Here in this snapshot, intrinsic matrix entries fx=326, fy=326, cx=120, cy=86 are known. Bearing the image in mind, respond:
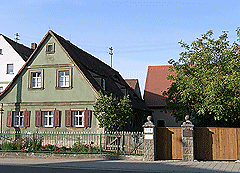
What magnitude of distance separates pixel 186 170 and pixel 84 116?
1114cm

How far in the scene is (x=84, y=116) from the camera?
76.8 ft

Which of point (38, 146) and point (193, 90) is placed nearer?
point (38, 146)

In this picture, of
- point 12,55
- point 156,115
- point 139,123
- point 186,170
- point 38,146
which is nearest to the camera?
point 186,170

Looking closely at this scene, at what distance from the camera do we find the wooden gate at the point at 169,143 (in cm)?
1686

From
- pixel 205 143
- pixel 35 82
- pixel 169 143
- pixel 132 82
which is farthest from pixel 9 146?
pixel 132 82

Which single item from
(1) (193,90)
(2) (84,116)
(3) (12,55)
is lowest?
(2) (84,116)

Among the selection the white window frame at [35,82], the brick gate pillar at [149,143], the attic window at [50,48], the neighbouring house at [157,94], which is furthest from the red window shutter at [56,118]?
the neighbouring house at [157,94]

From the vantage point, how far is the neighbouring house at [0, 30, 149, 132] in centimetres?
2369

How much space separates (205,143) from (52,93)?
40.9 ft

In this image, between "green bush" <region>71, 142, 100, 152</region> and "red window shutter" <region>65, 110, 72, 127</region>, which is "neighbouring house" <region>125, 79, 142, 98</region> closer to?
"red window shutter" <region>65, 110, 72, 127</region>

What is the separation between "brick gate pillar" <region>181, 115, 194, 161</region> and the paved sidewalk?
1.93 ft

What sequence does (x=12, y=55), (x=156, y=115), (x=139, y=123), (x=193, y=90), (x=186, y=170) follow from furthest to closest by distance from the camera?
(x=12, y=55) → (x=156, y=115) → (x=139, y=123) → (x=193, y=90) → (x=186, y=170)

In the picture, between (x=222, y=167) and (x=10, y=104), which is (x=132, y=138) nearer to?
(x=222, y=167)

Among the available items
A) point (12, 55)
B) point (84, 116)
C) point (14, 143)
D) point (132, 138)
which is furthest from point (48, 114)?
point (12, 55)
